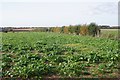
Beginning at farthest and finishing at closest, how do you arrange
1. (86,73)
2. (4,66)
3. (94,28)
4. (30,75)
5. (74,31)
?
(74,31) → (94,28) → (4,66) → (86,73) → (30,75)

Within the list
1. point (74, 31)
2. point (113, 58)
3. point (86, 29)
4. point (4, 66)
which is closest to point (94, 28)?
point (86, 29)

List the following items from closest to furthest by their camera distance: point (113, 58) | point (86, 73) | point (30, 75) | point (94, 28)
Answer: point (30, 75), point (86, 73), point (113, 58), point (94, 28)

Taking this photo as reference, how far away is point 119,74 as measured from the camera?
373 inches

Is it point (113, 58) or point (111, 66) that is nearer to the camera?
point (111, 66)

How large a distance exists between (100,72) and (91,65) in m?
1.48

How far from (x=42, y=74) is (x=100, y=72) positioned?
7.28ft

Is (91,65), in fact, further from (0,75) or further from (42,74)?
(0,75)

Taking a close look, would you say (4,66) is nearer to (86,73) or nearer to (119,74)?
(86,73)

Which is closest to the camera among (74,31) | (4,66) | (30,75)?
(30,75)

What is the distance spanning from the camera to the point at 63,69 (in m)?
9.53

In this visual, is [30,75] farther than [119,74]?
No

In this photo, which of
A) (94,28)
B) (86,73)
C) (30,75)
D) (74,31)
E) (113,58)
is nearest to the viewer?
(30,75)

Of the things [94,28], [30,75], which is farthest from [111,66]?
[94,28]

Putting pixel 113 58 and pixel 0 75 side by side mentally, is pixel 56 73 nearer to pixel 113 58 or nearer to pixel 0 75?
pixel 0 75
